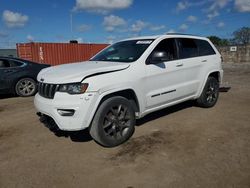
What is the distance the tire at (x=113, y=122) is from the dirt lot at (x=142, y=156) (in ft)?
0.55

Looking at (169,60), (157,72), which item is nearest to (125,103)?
(157,72)

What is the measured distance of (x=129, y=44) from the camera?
5.35 metres

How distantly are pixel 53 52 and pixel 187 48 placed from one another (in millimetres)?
13746

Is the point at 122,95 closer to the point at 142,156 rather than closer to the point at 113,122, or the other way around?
the point at 113,122

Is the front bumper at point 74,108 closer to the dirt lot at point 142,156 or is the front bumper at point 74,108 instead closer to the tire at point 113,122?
the tire at point 113,122

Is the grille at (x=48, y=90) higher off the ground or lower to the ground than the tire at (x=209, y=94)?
higher

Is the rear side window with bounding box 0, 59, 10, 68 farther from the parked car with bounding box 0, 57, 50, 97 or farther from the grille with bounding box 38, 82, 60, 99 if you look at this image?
the grille with bounding box 38, 82, 60, 99

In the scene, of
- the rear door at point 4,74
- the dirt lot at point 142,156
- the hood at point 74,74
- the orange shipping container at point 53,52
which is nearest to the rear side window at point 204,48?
the dirt lot at point 142,156

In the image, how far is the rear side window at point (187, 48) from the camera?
550 centimetres

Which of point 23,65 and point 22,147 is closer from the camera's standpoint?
point 22,147

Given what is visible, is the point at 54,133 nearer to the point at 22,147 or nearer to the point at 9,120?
the point at 22,147

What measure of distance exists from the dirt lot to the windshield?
1.40 metres

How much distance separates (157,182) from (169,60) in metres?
2.66

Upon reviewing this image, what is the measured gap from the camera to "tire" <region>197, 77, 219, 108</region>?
623 cm
